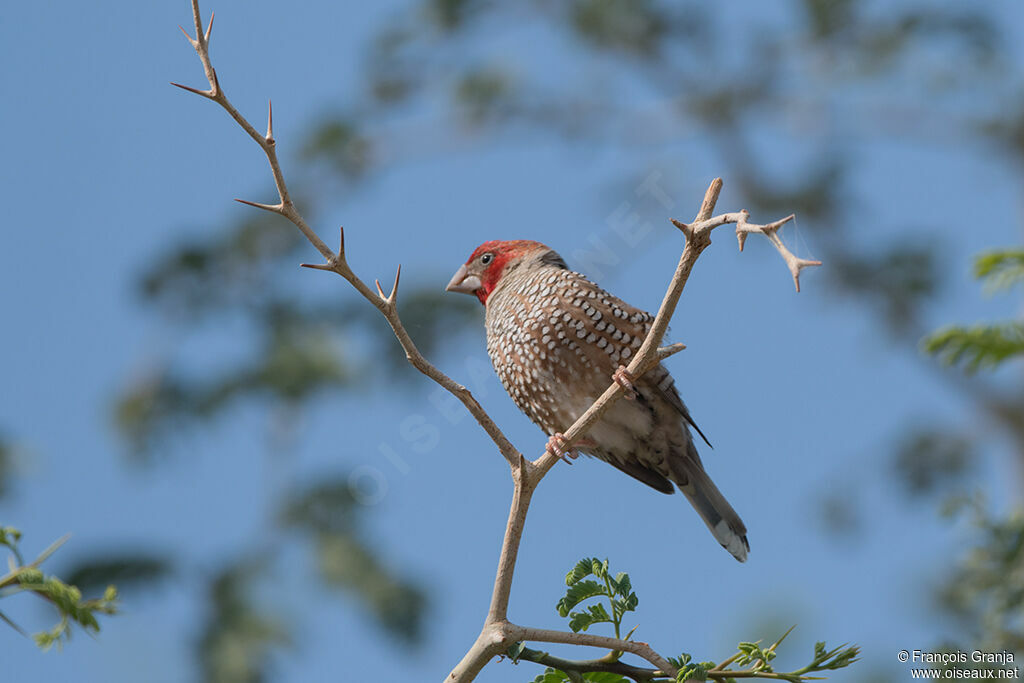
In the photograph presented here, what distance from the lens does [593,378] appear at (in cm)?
402

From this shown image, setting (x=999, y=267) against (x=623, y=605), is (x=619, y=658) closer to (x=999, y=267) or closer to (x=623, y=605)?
(x=623, y=605)

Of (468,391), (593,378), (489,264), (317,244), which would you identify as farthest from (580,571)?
(489,264)

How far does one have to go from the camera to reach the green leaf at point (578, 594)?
2.37 meters

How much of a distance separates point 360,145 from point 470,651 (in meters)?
10.5

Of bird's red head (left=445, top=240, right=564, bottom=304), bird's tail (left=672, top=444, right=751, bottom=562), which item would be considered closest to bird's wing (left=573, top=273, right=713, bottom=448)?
bird's tail (left=672, top=444, right=751, bottom=562)

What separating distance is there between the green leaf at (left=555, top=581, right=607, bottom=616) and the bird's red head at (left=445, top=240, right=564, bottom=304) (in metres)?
2.35

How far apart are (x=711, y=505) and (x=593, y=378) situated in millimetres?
769

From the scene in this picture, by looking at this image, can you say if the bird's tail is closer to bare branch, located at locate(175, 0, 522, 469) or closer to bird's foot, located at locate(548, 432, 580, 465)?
bird's foot, located at locate(548, 432, 580, 465)

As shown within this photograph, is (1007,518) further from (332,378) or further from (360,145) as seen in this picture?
(360,145)

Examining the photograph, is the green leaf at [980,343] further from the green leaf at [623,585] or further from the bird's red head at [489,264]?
the bird's red head at [489,264]

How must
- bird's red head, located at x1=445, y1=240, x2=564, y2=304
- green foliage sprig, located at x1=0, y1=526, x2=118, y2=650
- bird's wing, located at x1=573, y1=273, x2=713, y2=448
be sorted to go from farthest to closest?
bird's red head, located at x1=445, y1=240, x2=564, y2=304 → bird's wing, located at x1=573, y1=273, x2=713, y2=448 → green foliage sprig, located at x1=0, y1=526, x2=118, y2=650

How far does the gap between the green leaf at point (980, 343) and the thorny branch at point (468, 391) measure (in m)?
0.91

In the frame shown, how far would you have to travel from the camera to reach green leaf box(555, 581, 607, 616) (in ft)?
7.78

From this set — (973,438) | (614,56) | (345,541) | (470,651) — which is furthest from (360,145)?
(470,651)
